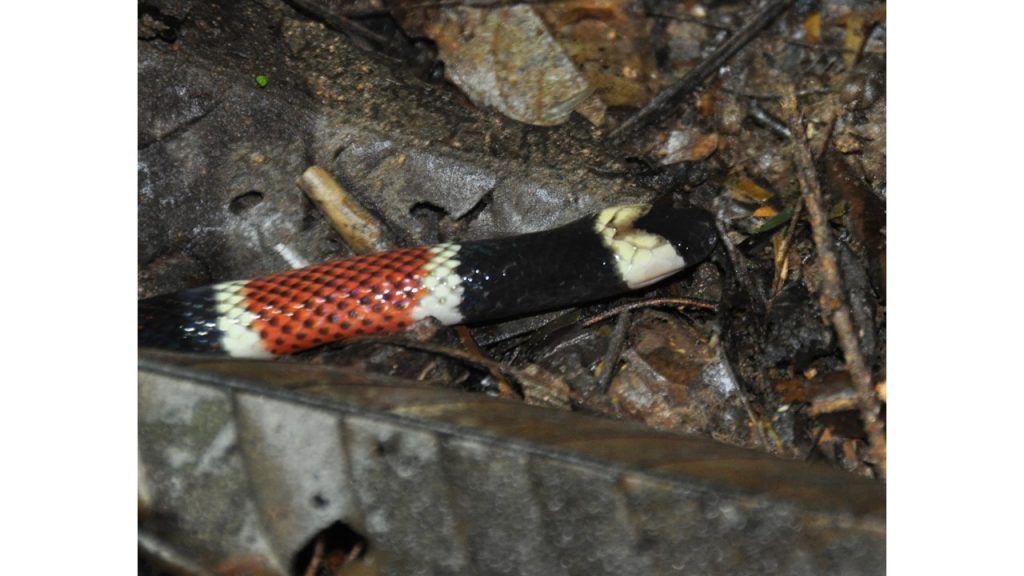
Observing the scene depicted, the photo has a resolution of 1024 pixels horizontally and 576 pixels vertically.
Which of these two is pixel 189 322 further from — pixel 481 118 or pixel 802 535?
pixel 802 535

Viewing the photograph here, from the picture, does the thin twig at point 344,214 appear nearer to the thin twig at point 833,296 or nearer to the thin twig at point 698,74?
the thin twig at point 698,74

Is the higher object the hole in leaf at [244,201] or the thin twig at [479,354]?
the hole in leaf at [244,201]

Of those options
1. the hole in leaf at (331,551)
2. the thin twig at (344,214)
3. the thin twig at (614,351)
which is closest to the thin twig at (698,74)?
the thin twig at (614,351)

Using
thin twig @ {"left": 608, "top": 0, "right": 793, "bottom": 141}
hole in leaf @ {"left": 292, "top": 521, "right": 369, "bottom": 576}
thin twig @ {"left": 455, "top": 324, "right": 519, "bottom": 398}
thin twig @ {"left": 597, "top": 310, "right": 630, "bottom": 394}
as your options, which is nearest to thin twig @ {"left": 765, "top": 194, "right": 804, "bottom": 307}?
thin twig @ {"left": 597, "top": 310, "right": 630, "bottom": 394}

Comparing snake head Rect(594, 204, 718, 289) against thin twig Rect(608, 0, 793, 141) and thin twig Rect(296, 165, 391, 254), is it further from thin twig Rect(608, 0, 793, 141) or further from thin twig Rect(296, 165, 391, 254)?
thin twig Rect(296, 165, 391, 254)

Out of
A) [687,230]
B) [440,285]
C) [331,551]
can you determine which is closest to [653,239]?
[687,230]
